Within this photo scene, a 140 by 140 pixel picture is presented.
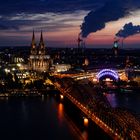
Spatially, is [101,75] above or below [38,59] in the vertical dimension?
below

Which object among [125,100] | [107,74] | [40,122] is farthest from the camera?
[107,74]

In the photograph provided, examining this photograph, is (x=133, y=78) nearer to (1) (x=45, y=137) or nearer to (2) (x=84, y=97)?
(2) (x=84, y=97)

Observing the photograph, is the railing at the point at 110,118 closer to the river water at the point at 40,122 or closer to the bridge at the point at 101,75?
the river water at the point at 40,122

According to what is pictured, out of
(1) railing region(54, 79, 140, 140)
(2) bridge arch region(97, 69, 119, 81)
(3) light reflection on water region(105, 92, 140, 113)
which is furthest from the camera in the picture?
(2) bridge arch region(97, 69, 119, 81)

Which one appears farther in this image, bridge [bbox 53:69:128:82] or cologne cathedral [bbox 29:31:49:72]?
cologne cathedral [bbox 29:31:49:72]

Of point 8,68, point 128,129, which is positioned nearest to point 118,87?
point 8,68

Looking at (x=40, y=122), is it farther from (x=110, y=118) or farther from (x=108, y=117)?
(x=110, y=118)

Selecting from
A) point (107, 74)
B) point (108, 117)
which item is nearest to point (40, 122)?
point (108, 117)

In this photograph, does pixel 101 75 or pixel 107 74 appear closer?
pixel 101 75

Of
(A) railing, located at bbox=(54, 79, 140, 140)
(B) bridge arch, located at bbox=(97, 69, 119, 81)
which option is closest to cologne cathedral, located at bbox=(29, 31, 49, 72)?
(B) bridge arch, located at bbox=(97, 69, 119, 81)

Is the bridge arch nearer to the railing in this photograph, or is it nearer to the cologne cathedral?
the cologne cathedral

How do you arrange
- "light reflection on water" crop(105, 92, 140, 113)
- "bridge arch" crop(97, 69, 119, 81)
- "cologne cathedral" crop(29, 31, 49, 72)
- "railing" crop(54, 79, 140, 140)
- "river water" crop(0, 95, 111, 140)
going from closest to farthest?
"railing" crop(54, 79, 140, 140) < "river water" crop(0, 95, 111, 140) < "light reflection on water" crop(105, 92, 140, 113) < "bridge arch" crop(97, 69, 119, 81) < "cologne cathedral" crop(29, 31, 49, 72)
